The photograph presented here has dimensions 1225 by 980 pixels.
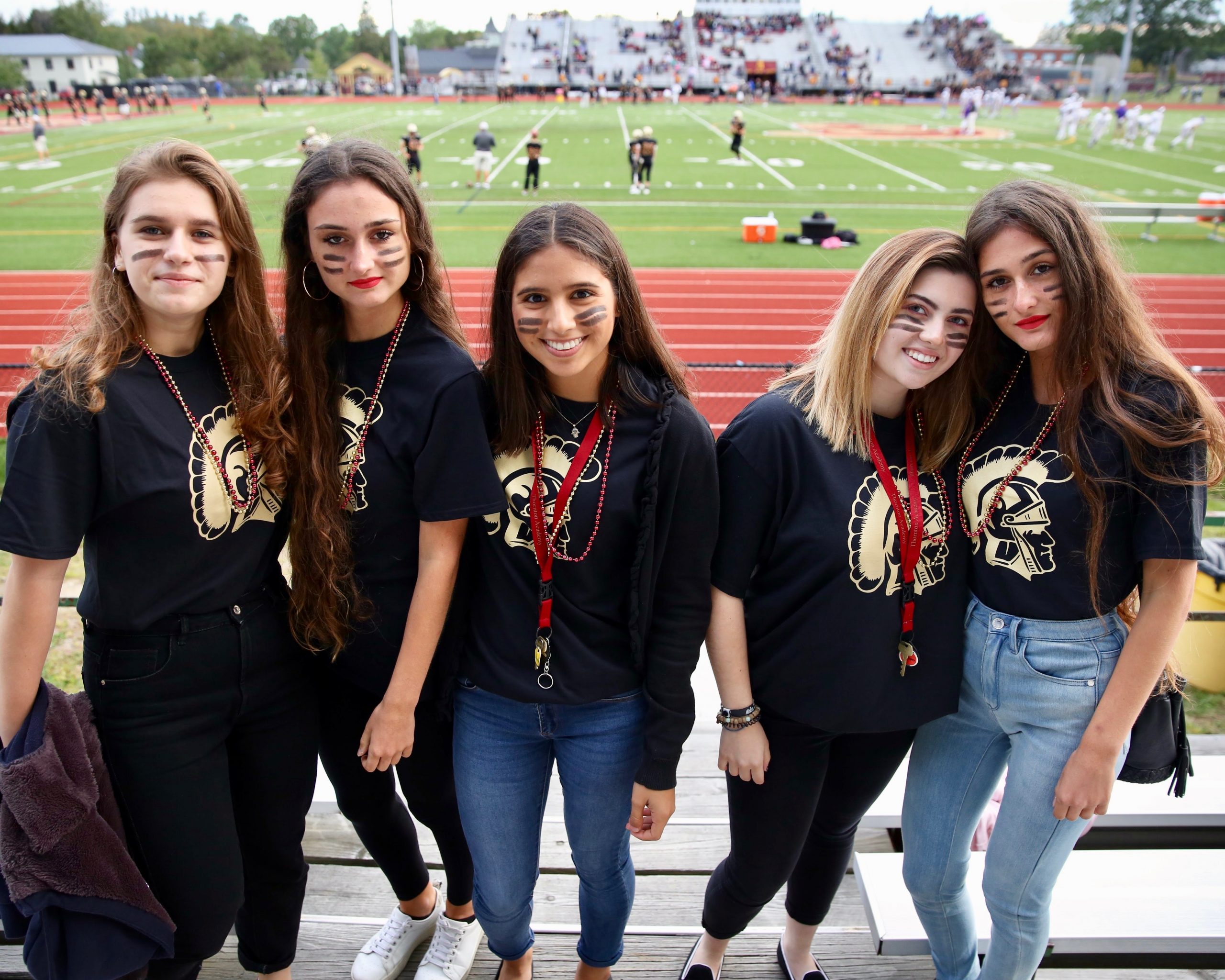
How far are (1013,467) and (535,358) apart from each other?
40.5 inches

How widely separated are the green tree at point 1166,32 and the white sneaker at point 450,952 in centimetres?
8962

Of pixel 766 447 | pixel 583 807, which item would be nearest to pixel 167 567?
pixel 583 807

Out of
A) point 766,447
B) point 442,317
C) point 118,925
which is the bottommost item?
point 118,925

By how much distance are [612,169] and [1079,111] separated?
18815mm

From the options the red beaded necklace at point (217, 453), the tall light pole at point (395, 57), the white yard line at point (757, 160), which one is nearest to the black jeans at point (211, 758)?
the red beaded necklace at point (217, 453)

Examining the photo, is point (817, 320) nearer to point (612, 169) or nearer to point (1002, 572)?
point (1002, 572)

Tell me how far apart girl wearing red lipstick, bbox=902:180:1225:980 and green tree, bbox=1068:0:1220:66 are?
88686 millimetres

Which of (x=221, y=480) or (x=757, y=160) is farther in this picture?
(x=757, y=160)

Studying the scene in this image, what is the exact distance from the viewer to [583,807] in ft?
6.35

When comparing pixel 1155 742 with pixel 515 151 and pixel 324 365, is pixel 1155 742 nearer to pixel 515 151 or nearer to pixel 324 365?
pixel 324 365

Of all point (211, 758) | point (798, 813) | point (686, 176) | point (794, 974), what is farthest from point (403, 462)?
point (686, 176)

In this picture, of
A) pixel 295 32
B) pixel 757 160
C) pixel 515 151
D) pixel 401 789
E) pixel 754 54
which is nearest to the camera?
pixel 401 789

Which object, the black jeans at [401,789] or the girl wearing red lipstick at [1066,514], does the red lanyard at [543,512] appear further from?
the girl wearing red lipstick at [1066,514]

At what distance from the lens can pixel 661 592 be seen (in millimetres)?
1817
